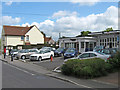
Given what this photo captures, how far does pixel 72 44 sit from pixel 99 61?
25679 mm

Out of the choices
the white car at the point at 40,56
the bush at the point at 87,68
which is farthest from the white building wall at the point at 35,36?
the bush at the point at 87,68

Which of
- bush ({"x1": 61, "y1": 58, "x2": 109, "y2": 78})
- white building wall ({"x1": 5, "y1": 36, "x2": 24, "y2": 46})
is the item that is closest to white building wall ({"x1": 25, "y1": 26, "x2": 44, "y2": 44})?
white building wall ({"x1": 5, "y1": 36, "x2": 24, "y2": 46})

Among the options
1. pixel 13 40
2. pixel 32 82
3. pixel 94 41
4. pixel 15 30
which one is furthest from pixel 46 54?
pixel 15 30

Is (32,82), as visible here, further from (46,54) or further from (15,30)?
(15,30)

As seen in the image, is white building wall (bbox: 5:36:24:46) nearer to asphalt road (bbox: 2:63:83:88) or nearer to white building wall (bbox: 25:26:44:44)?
white building wall (bbox: 25:26:44:44)

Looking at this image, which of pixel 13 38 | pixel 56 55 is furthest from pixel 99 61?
pixel 13 38

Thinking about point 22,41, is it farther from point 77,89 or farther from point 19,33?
point 77,89

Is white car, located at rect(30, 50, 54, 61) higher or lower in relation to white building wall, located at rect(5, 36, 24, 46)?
lower

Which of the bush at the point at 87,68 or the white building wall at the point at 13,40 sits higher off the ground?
the white building wall at the point at 13,40

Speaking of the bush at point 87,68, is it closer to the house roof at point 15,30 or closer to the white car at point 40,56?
the white car at point 40,56

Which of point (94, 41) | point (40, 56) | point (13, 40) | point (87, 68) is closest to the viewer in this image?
point (87, 68)

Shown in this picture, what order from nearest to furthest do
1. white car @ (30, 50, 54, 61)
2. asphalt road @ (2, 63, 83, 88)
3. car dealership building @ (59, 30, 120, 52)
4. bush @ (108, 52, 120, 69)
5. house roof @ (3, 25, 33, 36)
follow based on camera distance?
asphalt road @ (2, 63, 83, 88)
bush @ (108, 52, 120, 69)
white car @ (30, 50, 54, 61)
car dealership building @ (59, 30, 120, 52)
house roof @ (3, 25, 33, 36)

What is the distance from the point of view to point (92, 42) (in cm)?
3378

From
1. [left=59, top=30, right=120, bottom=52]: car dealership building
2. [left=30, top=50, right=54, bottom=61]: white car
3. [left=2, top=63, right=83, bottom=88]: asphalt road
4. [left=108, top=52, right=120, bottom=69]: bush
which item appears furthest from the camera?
[left=59, top=30, right=120, bottom=52]: car dealership building
